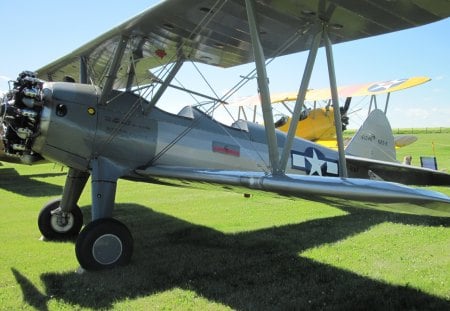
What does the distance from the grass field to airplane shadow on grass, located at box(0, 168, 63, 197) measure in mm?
2075

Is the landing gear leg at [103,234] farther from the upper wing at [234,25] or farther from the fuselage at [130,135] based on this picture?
the upper wing at [234,25]

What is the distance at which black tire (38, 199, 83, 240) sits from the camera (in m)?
5.96

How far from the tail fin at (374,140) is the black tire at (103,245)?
15.3ft

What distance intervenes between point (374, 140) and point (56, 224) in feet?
18.4

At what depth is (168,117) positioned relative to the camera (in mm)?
5480

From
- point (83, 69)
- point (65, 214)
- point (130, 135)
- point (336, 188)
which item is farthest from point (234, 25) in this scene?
point (65, 214)

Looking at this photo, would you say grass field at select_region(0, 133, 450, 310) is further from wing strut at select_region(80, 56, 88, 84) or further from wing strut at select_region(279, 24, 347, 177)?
wing strut at select_region(80, 56, 88, 84)

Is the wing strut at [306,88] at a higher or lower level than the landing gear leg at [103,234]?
higher

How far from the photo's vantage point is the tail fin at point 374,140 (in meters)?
7.83

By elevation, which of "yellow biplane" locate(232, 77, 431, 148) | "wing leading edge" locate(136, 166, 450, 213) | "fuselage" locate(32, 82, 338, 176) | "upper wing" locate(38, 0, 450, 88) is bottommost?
"wing leading edge" locate(136, 166, 450, 213)

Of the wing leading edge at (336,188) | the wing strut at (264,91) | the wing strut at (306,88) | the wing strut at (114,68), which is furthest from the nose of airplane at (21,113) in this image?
the wing strut at (306,88)

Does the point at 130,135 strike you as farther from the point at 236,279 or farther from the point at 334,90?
the point at 334,90

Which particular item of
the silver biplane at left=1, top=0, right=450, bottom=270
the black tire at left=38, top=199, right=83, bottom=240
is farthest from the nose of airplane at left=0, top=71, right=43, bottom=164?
the black tire at left=38, top=199, right=83, bottom=240

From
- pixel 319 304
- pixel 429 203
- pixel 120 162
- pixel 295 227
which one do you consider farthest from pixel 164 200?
pixel 429 203
